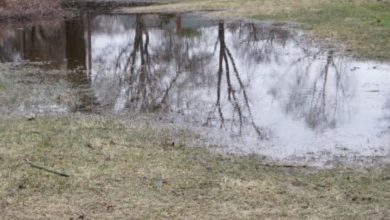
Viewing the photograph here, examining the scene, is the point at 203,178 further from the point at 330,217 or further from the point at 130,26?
the point at 130,26

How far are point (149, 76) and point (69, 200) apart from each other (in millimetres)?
6667

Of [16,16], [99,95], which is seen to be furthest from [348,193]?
[16,16]

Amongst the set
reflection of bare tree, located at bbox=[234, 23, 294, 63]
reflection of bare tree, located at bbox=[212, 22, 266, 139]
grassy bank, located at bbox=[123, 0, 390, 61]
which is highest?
grassy bank, located at bbox=[123, 0, 390, 61]

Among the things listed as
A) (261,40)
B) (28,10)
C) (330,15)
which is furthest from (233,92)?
(28,10)

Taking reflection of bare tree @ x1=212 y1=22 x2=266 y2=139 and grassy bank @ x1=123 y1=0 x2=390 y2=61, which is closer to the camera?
reflection of bare tree @ x1=212 y1=22 x2=266 y2=139

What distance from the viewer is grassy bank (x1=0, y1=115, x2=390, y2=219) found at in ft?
18.3

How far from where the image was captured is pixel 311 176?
655 cm

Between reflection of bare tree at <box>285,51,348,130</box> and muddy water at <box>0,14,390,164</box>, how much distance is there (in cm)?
2

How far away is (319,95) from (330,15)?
28.6 ft

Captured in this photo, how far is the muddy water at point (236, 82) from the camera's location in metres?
8.26

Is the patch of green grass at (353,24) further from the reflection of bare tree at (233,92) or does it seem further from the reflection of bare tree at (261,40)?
the reflection of bare tree at (233,92)

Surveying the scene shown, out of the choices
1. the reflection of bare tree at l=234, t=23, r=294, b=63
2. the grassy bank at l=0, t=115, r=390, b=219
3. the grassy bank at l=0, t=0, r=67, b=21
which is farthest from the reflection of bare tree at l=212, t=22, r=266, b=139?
the grassy bank at l=0, t=0, r=67, b=21

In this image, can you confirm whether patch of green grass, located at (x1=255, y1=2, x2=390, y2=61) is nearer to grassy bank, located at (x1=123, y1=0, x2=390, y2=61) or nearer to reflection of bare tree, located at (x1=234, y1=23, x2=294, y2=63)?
grassy bank, located at (x1=123, y1=0, x2=390, y2=61)

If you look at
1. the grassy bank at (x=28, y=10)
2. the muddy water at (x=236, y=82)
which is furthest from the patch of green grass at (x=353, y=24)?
the grassy bank at (x=28, y=10)
